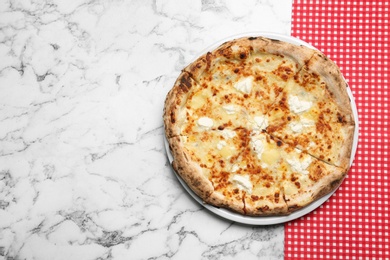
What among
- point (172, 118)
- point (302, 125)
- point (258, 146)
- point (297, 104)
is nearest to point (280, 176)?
point (258, 146)

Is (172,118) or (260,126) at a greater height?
(172,118)

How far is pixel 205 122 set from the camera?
324 cm

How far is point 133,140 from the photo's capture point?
11.5 ft

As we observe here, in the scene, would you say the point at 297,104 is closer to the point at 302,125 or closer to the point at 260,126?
the point at 302,125

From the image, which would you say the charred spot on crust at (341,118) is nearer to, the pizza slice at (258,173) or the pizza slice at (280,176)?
the pizza slice at (280,176)

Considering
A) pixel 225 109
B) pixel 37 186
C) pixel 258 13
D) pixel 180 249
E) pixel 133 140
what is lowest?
pixel 180 249

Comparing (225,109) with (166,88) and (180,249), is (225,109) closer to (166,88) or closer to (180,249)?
(166,88)

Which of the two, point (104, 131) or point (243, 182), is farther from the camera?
point (104, 131)

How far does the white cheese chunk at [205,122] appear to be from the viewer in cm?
324

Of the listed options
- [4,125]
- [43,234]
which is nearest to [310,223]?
[43,234]

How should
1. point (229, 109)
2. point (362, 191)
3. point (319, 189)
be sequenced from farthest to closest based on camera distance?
point (362, 191) < point (229, 109) < point (319, 189)

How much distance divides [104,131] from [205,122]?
2.33ft

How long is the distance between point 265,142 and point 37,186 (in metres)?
1.49

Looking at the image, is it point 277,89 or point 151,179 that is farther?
point 151,179
